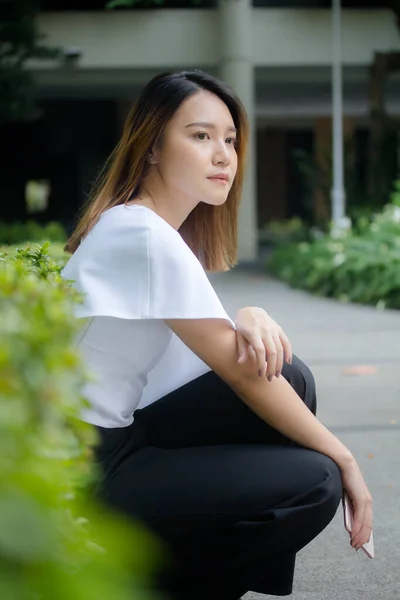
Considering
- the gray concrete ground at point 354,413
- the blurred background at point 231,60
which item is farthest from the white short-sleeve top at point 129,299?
the blurred background at point 231,60

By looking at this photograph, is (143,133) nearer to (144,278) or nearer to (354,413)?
(144,278)

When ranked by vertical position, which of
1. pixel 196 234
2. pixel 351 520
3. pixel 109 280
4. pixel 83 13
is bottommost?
pixel 83 13

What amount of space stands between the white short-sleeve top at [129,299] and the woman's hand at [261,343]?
0.04m

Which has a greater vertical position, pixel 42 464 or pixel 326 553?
pixel 42 464

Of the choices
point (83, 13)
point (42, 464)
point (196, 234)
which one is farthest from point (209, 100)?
point (83, 13)

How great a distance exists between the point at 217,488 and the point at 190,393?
25 centimetres

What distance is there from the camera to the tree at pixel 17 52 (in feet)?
55.4

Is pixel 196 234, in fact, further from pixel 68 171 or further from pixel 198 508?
pixel 68 171

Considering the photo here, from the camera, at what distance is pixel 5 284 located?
3.92 ft

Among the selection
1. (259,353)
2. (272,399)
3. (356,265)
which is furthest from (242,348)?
(356,265)

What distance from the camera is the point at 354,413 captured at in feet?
17.0

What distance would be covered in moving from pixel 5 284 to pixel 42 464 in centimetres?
44

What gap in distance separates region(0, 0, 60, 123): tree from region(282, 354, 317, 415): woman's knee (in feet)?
49.4

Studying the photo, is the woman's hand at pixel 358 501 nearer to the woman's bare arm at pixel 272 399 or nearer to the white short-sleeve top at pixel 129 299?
the woman's bare arm at pixel 272 399
